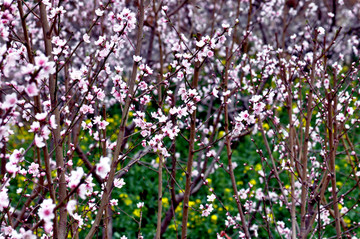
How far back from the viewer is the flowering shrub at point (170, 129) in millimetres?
2379

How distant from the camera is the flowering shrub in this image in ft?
7.80

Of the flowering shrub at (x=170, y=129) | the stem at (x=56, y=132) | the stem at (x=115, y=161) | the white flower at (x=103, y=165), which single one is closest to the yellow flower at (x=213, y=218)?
the flowering shrub at (x=170, y=129)

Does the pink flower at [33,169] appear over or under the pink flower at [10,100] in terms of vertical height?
over

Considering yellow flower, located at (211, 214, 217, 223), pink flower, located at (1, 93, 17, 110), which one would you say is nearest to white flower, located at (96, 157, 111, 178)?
pink flower, located at (1, 93, 17, 110)

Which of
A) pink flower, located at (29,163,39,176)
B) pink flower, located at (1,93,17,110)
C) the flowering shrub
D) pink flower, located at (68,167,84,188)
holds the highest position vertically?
the flowering shrub

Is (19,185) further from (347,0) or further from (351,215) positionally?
(347,0)

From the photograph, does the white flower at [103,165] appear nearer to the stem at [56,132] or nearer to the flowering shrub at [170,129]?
the flowering shrub at [170,129]

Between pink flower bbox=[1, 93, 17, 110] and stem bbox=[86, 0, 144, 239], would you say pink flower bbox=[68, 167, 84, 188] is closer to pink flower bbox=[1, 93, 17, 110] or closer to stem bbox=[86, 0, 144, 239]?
pink flower bbox=[1, 93, 17, 110]

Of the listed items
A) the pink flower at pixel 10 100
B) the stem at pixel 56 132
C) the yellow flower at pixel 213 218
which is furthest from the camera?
the yellow flower at pixel 213 218

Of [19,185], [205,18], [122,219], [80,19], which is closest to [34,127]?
[122,219]

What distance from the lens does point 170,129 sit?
9.16 feet

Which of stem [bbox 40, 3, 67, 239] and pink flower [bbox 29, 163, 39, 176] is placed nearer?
stem [bbox 40, 3, 67, 239]

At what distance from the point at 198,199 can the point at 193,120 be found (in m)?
3.49

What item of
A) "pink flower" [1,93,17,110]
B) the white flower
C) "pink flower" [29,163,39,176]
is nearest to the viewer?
the white flower
